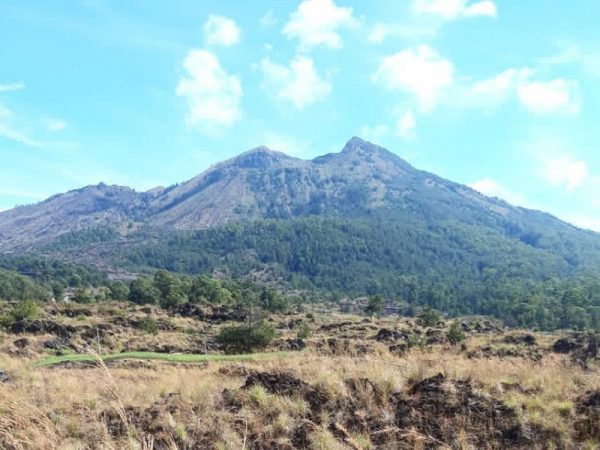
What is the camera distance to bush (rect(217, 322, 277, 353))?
2680 centimetres

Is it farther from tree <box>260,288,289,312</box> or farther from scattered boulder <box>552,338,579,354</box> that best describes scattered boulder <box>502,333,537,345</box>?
tree <box>260,288,289,312</box>

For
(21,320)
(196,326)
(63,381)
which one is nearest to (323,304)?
(196,326)

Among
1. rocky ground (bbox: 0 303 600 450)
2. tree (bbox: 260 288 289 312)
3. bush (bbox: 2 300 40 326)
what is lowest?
tree (bbox: 260 288 289 312)

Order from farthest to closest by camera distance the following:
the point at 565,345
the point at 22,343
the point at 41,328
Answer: the point at 41,328, the point at 565,345, the point at 22,343

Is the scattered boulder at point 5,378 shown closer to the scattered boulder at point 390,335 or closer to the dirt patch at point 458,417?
the dirt patch at point 458,417

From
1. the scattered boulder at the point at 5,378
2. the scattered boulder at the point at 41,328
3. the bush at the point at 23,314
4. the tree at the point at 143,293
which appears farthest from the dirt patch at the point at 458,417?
the tree at the point at 143,293

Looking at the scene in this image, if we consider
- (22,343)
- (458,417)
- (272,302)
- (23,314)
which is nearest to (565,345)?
(458,417)

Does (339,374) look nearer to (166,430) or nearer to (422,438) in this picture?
(422,438)

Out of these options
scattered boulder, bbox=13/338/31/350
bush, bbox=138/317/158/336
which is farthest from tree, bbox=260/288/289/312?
scattered boulder, bbox=13/338/31/350

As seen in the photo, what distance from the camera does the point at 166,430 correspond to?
721cm

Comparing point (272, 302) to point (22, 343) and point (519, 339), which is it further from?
point (22, 343)

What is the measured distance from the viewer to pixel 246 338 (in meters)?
27.0

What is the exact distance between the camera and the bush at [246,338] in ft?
87.9

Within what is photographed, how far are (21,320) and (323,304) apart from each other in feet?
336
